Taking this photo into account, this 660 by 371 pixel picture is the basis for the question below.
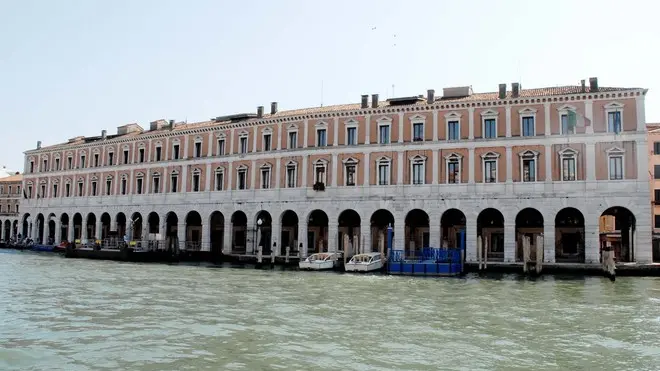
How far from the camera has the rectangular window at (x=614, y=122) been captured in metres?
32.6

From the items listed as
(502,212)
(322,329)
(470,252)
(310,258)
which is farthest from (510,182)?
(322,329)

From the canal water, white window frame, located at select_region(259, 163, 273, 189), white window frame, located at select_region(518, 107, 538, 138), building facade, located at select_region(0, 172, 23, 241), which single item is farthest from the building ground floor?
building facade, located at select_region(0, 172, 23, 241)

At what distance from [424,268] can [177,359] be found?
73.1 feet

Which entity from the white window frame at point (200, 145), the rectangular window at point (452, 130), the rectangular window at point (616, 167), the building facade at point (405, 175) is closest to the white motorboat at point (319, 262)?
the building facade at point (405, 175)

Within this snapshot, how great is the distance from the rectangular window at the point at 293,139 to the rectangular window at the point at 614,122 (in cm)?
2048

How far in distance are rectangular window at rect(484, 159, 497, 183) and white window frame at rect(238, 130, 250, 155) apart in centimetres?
1804

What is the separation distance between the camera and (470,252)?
34844 mm

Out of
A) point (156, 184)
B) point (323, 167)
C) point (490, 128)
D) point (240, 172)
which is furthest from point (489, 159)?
point (156, 184)

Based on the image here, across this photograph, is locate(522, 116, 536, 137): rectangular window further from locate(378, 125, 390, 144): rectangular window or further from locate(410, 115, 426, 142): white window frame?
locate(378, 125, 390, 144): rectangular window

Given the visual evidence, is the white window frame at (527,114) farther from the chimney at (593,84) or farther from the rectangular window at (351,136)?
the rectangular window at (351,136)

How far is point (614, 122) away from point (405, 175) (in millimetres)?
12635

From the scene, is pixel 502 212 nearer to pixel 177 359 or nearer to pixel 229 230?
pixel 229 230

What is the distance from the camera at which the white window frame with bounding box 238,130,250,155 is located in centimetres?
4334

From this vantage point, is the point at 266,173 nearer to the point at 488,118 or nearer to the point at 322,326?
the point at 488,118
